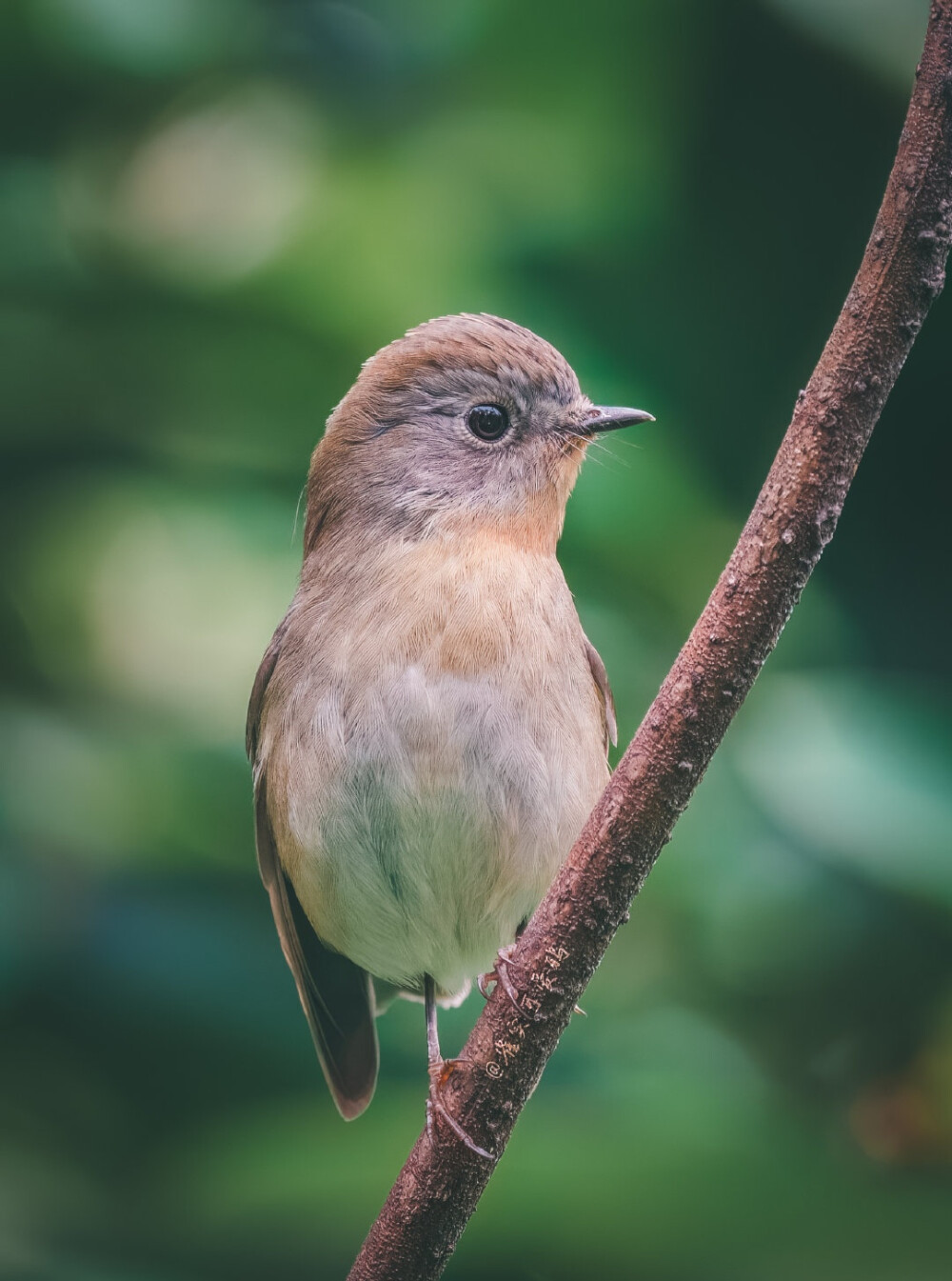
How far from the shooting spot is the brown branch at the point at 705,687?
1.71 meters

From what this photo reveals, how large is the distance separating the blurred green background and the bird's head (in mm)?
502

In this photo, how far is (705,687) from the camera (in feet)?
6.36

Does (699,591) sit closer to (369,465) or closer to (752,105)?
(369,465)

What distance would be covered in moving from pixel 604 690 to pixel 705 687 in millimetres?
1269

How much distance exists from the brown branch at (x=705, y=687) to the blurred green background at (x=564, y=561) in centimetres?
145

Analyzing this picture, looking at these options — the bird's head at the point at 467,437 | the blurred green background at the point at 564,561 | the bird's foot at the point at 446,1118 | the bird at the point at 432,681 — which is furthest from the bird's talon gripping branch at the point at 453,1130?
the blurred green background at the point at 564,561

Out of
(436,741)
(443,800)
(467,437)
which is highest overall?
(467,437)

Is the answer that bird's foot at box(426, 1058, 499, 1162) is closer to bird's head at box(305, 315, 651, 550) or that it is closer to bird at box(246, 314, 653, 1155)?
bird at box(246, 314, 653, 1155)

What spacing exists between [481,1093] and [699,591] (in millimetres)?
2229

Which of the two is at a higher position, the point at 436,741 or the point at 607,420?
the point at 607,420

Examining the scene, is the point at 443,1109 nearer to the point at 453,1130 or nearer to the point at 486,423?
the point at 453,1130

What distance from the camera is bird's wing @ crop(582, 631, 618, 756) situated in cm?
311

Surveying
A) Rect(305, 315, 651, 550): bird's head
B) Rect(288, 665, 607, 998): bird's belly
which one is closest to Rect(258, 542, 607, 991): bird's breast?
Rect(288, 665, 607, 998): bird's belly

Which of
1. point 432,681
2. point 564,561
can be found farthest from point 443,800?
point 564,561
